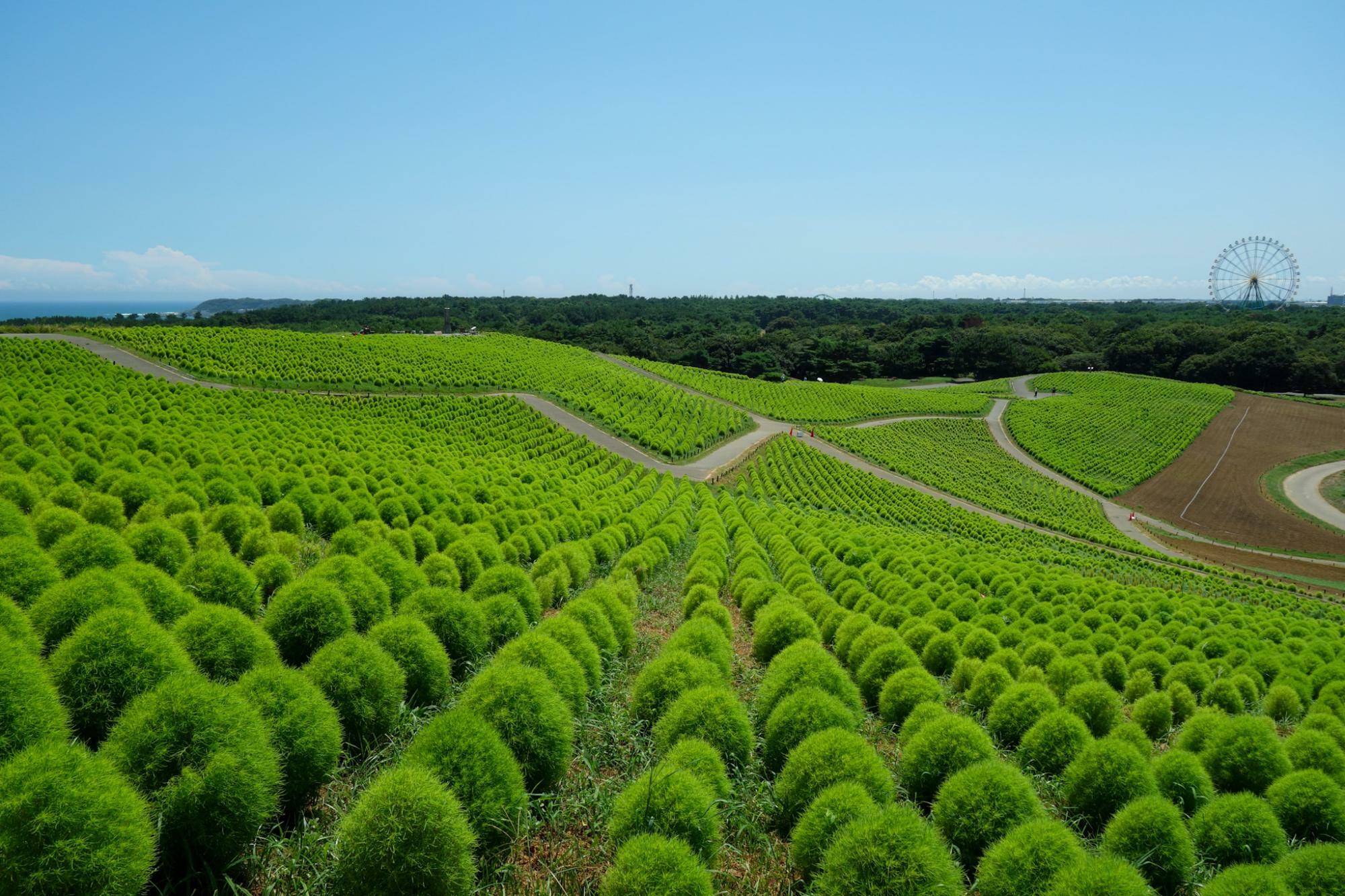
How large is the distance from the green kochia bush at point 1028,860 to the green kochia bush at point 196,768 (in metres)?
4.88

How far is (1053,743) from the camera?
24.2 feet

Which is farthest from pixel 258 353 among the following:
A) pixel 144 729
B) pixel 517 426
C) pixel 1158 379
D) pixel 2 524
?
pixel 1158 379

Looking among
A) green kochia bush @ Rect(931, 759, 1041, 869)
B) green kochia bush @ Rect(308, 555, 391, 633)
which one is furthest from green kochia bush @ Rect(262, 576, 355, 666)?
green kochia bush @ Rect(931, 759, 1041, 869)

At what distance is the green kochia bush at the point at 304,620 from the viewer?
720 cm

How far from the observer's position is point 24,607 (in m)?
6.48

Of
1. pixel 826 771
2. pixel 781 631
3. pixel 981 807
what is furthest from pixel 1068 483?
pixel 826 771

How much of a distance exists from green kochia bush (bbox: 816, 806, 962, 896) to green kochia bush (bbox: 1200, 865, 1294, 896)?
1.68 meters

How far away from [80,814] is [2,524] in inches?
260

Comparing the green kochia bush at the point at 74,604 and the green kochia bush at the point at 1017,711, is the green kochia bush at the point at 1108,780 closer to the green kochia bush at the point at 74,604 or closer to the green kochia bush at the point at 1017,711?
the green kochia bush at the point at 1017,711

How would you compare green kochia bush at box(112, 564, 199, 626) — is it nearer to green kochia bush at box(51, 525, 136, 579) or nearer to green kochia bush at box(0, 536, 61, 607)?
green kochia bush at box(0, 536, 61, 607)

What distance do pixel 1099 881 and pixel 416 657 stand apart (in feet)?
19.2

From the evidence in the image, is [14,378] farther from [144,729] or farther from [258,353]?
[144,729]

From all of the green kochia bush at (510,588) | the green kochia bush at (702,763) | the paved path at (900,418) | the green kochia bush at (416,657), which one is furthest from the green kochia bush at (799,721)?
the paved path at (900,418)

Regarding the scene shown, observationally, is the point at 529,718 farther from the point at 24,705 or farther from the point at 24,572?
the point at 24,572
